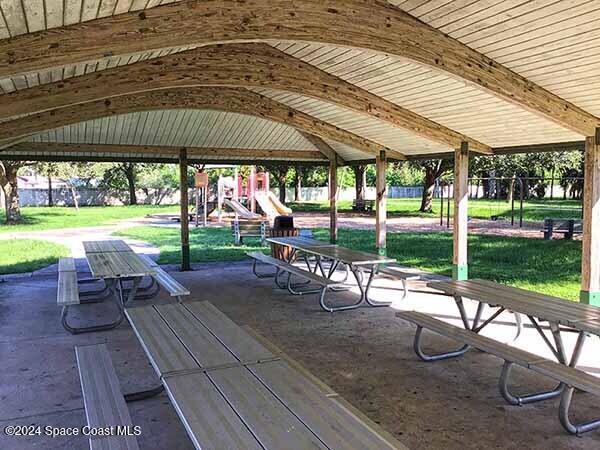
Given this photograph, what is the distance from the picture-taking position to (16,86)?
429cm

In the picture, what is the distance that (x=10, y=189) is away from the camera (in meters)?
17.5

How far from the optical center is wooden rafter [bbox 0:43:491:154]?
4473mm

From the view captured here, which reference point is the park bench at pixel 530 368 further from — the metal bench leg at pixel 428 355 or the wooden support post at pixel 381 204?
the wooden support post at pixel 381 204

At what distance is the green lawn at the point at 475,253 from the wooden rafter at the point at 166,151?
221 cm

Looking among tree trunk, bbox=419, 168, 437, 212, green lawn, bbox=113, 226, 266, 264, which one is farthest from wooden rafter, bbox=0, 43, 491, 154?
tree trunk, bbox=419, 168, 437, 212

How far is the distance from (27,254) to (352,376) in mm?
9117

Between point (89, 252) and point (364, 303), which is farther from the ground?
point (89, 252)

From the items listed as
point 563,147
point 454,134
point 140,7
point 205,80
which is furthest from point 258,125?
point 140,7

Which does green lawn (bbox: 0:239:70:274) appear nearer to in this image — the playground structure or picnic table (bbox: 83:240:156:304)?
picnic table (bbox: 83:240:156:304)

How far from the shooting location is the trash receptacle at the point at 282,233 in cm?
991

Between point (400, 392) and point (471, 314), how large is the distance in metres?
2.63

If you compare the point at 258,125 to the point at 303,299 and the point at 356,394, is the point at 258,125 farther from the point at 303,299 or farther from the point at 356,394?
the point at 356,394

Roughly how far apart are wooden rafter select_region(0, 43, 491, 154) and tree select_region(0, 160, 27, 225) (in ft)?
43.3

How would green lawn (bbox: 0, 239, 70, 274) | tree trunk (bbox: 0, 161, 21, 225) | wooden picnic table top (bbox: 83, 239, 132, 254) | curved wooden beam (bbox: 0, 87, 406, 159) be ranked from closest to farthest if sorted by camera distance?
curved wooden beam (bbox: 0, 87, 406, 159) < wooden picnic table top (bbox: 83, 239, 132, 254) < green lawn (bbox: 0, 239, 70, 274) < tree trunk (bbox: 0, 161, 21, 225)
